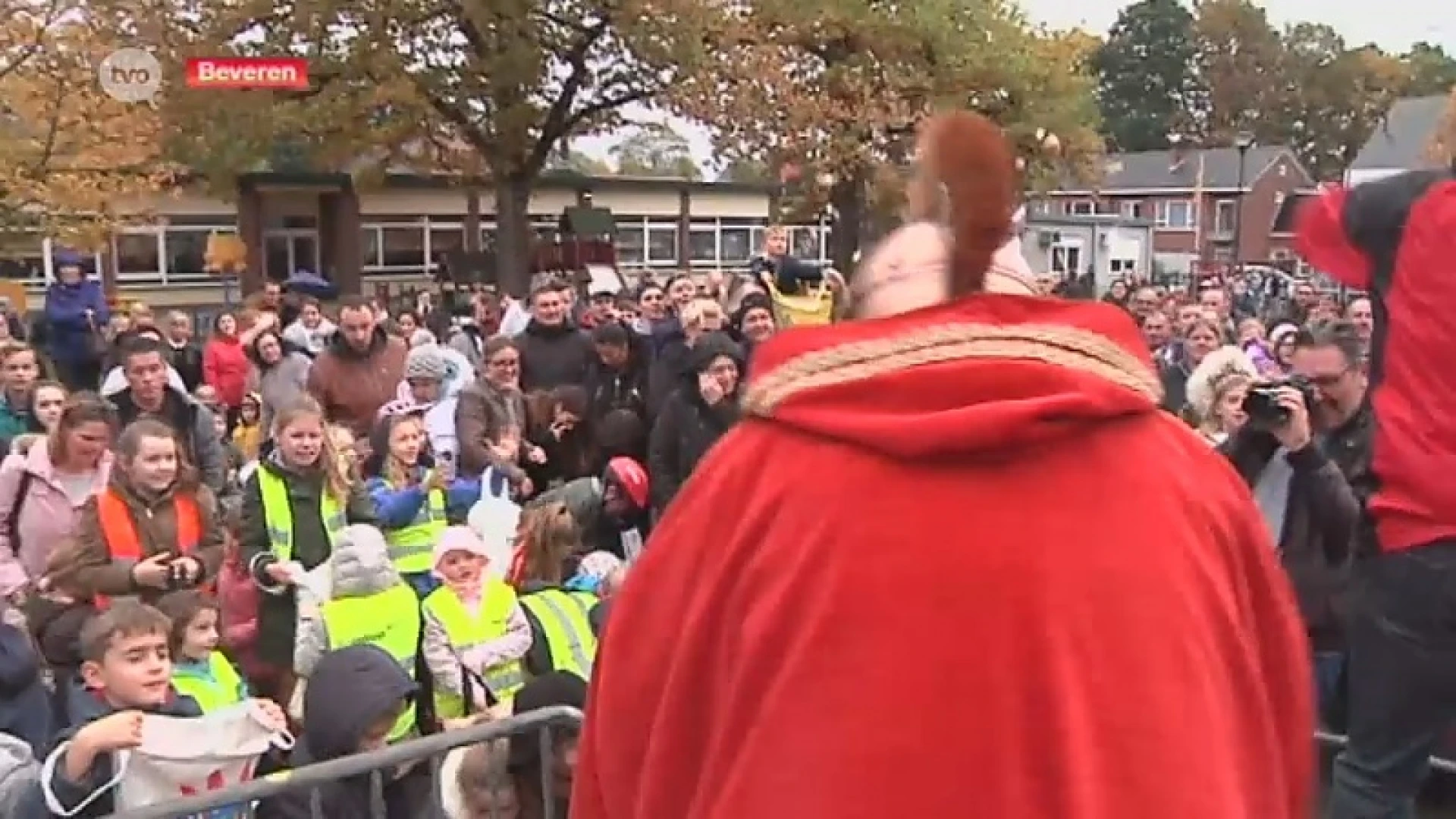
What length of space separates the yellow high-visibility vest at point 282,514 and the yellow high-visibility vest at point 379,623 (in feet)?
1.47

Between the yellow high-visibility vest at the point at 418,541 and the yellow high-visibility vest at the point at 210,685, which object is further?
the yellow high-visibility vest at the point at 418,541

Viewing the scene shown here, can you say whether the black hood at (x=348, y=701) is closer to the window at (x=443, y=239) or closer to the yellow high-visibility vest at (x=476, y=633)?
the yellow high-visibility vest at (x=476, y=633)

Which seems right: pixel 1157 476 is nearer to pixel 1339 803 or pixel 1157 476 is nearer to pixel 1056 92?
pixel 1339 803

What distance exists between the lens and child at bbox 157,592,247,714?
422 cm

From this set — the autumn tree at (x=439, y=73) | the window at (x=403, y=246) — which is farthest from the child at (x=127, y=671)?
the window at (x=403, y=246)

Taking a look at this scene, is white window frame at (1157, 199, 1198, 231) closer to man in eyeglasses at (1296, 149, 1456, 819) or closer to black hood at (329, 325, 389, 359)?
black hood at (329, 325, 389, 359)

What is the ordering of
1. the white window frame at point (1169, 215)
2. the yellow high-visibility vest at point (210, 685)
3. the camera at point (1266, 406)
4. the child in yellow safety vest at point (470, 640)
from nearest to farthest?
the yellow high-visibility vest at point (210, 685)
the camera at point (1266, 406)
the child in yellow safety vest at point (470, 640)
the white window frame at point (1169, 215)

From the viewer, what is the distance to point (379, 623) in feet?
16.3

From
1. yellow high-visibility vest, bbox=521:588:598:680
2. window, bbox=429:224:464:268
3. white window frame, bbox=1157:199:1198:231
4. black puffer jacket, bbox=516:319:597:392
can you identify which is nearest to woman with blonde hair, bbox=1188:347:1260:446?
yellow high-visibility vest, bbox=521:588:598:680

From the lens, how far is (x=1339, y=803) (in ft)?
12.6

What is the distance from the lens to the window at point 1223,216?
256 ft

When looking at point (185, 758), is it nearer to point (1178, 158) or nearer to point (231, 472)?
point (231, 472)

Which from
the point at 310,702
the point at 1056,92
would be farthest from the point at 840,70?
the point at 310,702

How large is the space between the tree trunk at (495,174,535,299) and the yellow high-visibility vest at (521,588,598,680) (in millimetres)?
23249
